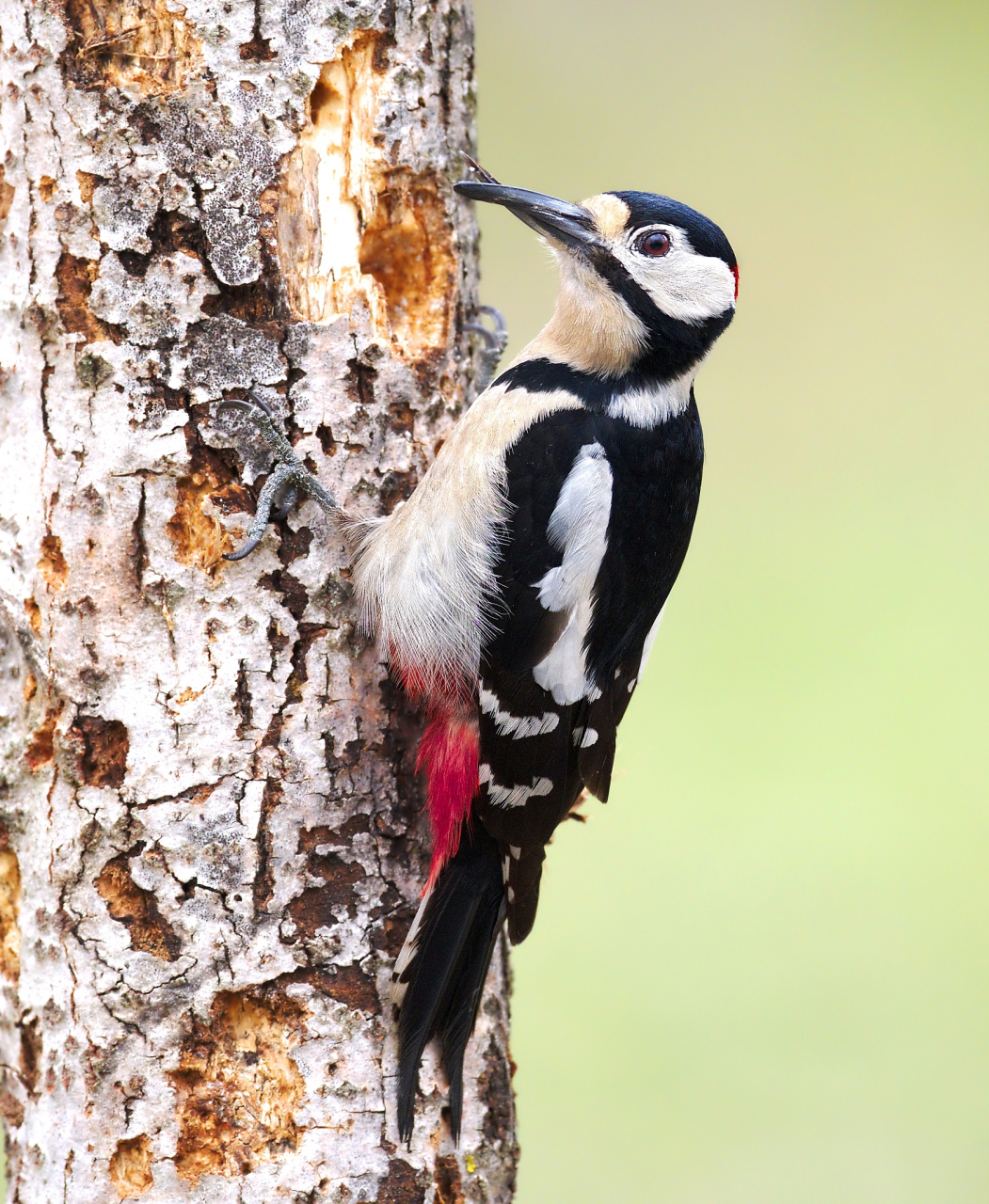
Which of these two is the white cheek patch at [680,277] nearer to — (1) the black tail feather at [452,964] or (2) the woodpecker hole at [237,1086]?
(1) the black tail feather at [452,964]

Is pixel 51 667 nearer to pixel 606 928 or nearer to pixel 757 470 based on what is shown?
pixel 606 928

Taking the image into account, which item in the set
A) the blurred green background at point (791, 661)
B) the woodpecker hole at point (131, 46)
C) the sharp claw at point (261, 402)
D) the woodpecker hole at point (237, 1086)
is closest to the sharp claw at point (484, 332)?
the sharp claw at point (261, 402)

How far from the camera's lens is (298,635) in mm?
2049

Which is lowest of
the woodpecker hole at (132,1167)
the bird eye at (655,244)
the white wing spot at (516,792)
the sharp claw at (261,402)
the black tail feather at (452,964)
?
the woodpecker hole at (132,1167)

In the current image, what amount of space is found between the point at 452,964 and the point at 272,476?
84 centimetres

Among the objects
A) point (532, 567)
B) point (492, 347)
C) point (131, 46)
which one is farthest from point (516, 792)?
point (131, 46)

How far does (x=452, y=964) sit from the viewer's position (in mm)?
2049

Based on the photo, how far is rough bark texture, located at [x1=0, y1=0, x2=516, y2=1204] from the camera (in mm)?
1939

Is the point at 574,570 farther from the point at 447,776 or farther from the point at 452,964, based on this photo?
the point at 452,964

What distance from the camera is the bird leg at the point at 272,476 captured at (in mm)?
2010

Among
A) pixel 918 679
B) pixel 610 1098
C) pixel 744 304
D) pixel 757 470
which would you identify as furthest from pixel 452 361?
pixel 744 304

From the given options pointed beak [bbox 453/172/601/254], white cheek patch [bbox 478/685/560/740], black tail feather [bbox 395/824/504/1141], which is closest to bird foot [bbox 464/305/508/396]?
pointed beak [bbox 453/172/601/254]

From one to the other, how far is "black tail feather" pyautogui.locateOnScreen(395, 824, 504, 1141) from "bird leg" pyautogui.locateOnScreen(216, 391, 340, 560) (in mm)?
612

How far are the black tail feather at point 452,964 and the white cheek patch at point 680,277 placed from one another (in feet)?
3.29
